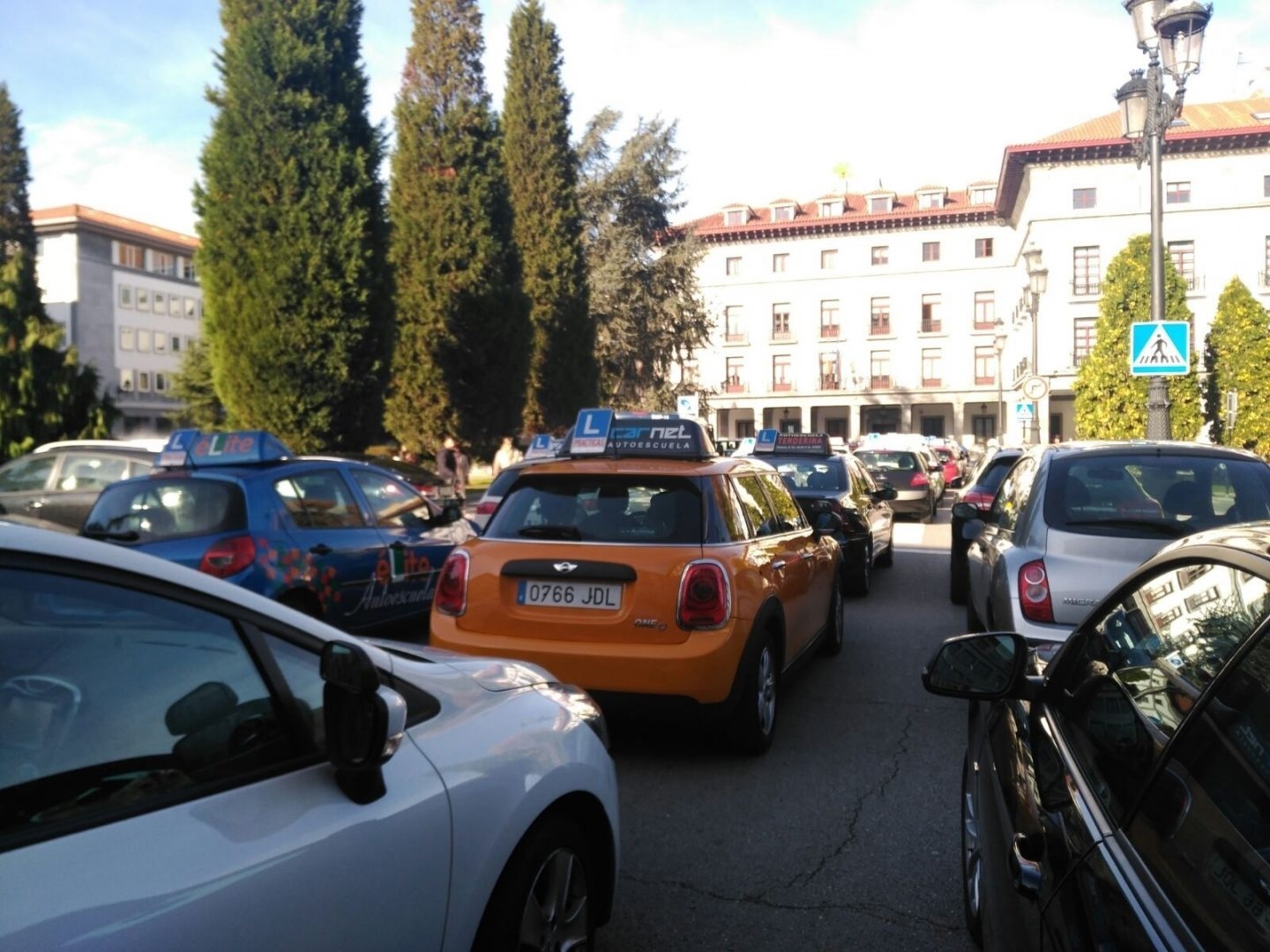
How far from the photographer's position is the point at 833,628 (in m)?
8.05

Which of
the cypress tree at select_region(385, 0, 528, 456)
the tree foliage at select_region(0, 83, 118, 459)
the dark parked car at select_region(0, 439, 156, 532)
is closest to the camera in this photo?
the dark parked car at select_region(0, 439, 156, 532)

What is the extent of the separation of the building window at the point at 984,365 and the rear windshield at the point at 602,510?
70.2m

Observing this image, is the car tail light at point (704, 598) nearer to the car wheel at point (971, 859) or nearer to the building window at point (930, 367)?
the car wheel at point (971, 859)

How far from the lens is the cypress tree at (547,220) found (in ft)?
115

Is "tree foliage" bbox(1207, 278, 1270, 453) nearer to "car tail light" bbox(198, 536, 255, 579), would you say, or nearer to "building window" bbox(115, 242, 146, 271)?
"car tail light" bbox(198, 536, 255, 579)

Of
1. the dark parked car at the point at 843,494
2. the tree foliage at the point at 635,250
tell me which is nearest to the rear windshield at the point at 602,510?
the dark parked car at the point at 843,494

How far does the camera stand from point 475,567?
5.64 metres

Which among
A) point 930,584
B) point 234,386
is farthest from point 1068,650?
point 234,386

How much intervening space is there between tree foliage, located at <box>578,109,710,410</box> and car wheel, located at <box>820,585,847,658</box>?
3376cm

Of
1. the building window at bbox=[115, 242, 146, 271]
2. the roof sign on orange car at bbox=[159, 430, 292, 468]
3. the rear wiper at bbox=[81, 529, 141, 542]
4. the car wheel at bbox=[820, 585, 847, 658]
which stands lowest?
the car wheel at bbox=[820, 585, 847, 658]

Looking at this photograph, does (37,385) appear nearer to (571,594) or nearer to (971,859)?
(571,594)

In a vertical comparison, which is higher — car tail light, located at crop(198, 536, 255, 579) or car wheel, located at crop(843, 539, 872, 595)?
car tail light, located at crop(198, 536, 255, 579)

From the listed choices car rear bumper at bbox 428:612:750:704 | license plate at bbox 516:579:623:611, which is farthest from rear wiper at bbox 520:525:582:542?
car rear bumper at bbox 428:612:750:704

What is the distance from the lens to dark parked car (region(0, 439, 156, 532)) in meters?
11.4
